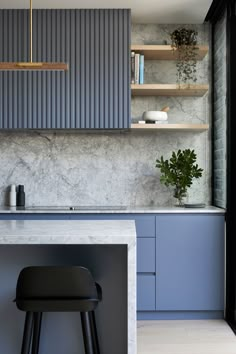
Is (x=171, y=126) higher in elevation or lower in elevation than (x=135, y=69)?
lower

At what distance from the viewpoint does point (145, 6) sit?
3.79 m

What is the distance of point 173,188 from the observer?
165 inches

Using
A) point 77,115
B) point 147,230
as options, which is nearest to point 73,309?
point 147,230

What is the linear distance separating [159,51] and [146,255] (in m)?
1.79

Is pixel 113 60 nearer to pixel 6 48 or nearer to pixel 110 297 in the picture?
pixel 6 48

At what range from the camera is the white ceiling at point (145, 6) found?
12.1 ft

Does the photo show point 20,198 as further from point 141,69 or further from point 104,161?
point 141,69

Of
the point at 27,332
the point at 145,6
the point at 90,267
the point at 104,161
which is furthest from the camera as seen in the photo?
the point at 104,161

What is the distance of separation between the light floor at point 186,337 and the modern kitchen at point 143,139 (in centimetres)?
1

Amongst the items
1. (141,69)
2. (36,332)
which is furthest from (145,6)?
(36,332)

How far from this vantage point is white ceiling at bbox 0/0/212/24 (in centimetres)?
369

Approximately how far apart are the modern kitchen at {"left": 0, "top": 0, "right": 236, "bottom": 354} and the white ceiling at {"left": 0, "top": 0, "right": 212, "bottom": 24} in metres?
0.02

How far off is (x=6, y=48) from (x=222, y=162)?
2123 mm

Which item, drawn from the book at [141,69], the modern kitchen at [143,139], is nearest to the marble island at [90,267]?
the modern kitchen at [143,139]
